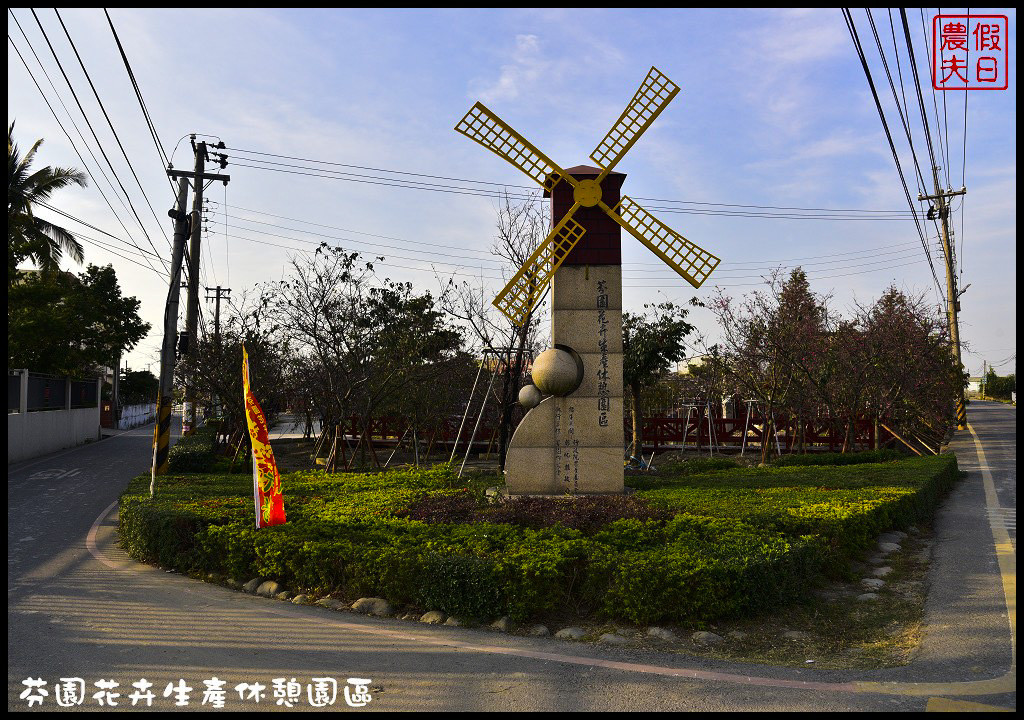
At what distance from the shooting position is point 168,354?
11531 millimetres

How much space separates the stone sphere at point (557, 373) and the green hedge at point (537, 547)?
1822 millimetres

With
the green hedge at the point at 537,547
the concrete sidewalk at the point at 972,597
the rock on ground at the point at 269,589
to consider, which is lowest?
the rock on ground at the point at 269,589

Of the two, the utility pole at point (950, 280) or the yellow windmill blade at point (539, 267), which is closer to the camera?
the yellow windmill blade at point (539, 267)

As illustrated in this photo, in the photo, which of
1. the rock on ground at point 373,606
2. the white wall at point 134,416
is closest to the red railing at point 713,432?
the rock on ground at point 373,606

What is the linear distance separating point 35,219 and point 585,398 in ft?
58.9

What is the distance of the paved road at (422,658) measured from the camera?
4.17 metres

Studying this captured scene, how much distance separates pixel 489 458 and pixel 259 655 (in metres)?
17.1

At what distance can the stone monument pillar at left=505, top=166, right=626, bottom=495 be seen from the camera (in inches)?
416

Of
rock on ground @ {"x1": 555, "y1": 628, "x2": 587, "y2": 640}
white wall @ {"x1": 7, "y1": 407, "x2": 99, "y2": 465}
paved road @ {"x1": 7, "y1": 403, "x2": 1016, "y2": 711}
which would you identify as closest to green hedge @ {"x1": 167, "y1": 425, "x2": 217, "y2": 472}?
white wall @ {"x1": 7, "y1": 407, "x2": 99, "y2": 465}

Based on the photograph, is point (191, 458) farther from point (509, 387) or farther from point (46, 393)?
point (46, 393)

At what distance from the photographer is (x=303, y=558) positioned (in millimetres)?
6605

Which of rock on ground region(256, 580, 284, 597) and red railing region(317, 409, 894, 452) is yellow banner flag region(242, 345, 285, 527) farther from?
red railing region(317, 409, 894, 452)

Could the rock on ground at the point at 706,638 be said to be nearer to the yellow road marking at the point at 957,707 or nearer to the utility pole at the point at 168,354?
the yellow road marking at the point at 957,707

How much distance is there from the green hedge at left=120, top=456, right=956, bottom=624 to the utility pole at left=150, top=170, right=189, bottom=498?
46.7 inches
